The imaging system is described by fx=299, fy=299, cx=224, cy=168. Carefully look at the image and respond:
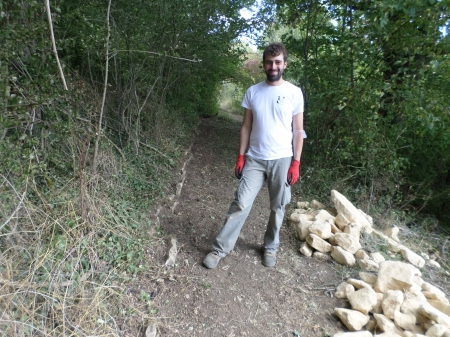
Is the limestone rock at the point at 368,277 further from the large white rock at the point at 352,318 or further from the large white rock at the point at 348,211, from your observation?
the large white rock at the point at 348,211

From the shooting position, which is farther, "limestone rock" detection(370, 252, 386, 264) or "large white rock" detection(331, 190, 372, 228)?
"large white rock" detection(331, 190, 372, 228)

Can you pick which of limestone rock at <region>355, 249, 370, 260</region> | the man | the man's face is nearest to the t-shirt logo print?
the man

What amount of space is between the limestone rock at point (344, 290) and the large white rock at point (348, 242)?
57 cm

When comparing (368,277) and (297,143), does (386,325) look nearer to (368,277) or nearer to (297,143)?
(368,277)

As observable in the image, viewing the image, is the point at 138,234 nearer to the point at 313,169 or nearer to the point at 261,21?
the point at 313,169

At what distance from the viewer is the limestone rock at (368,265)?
2.88 metres

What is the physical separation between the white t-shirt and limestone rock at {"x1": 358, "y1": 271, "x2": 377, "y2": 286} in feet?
4.27

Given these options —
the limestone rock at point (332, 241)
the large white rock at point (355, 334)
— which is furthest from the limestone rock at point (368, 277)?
the large white rock at point (355, 334)

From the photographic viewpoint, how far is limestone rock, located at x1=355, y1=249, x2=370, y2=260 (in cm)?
302

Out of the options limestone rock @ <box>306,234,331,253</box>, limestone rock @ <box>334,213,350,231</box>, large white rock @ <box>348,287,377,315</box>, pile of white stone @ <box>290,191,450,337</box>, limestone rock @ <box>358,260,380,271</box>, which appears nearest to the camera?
pile of white stone @ <box>290,191,450,337</box>

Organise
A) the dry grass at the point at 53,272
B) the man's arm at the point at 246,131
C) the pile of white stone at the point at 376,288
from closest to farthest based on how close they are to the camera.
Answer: the dry grass at the point at 53,272 < the pile of white stone at the point at 376,288 < the man's arm at the point at 246,131

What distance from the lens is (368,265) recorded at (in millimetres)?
2898

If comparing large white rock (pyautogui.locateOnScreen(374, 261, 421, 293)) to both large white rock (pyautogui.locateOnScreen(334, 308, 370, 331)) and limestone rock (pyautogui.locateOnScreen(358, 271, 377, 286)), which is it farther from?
large white rock (pyautogui.locateOnScreen(334, 308, 370, 331))

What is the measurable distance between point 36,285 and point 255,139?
1923 mm
